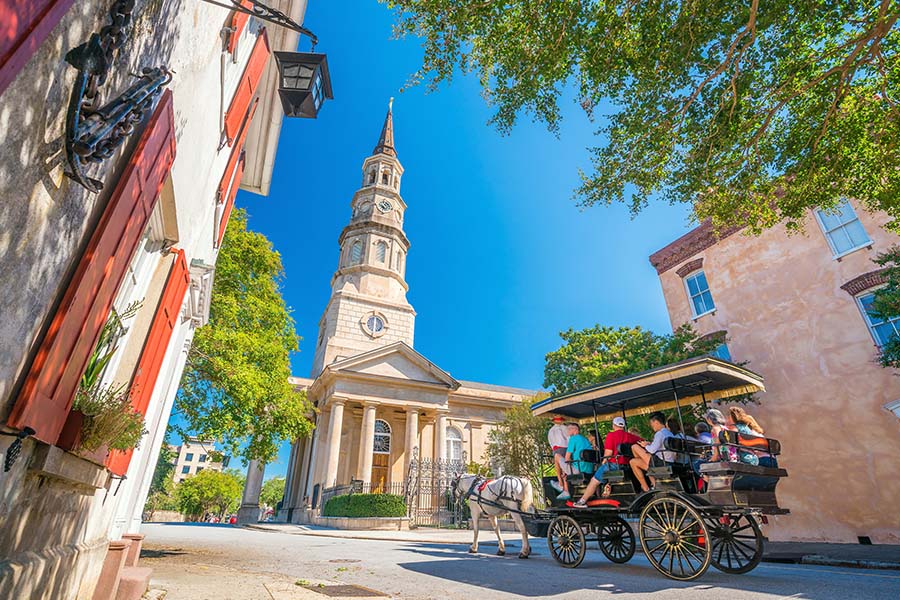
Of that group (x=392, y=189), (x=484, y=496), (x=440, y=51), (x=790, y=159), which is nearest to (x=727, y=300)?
(x=790, y=159)

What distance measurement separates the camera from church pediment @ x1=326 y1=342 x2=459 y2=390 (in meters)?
27.4

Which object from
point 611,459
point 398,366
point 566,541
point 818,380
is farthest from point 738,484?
point 398,366

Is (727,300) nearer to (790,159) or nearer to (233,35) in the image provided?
(790,159)

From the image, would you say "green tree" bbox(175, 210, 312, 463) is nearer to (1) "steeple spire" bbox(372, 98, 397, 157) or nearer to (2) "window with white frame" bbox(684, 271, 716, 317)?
(2) "window with white frame" bbox(684, 271, 716, 317)

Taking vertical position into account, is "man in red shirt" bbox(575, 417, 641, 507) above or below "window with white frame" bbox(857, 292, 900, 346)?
below

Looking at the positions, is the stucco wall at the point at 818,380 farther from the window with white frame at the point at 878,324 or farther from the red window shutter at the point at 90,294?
the red window shutter at the point at 90,294

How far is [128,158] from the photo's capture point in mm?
2953

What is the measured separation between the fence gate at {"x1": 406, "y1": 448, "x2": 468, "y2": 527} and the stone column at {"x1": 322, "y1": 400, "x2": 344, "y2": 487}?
4673mm

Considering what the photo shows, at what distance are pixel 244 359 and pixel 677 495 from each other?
10.8 m

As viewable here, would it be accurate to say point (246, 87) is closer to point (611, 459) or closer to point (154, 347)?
point (154, 347)

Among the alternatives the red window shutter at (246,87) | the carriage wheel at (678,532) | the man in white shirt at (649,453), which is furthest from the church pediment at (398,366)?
the carriage wheel at (678,532)

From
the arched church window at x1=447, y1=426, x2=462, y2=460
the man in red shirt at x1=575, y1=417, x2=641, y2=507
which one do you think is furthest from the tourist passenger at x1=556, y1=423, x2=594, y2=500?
the arched church window at x1=447, y1=426, x2=462, y2=460

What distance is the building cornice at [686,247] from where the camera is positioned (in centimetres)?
1920

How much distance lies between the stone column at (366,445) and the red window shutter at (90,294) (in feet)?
80.0
